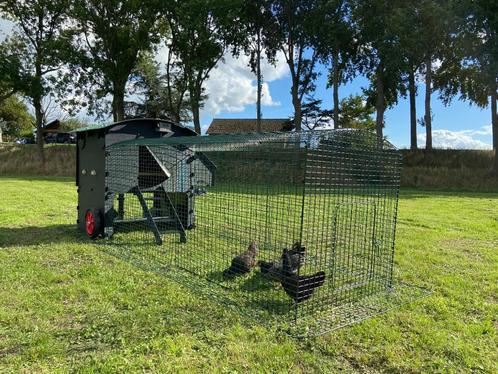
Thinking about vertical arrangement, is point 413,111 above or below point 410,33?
below

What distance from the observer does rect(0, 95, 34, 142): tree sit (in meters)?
45.6

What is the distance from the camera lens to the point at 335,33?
2194 centimetres

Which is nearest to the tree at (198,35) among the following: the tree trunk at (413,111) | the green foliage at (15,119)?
the tree trunk at (413,111)

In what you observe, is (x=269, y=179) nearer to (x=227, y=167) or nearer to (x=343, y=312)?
(x=227, y=167)

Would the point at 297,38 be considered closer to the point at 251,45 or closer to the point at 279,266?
the point at 251,45

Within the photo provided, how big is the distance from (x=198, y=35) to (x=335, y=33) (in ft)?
26.3

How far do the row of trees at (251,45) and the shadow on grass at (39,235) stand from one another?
17817 millimetres

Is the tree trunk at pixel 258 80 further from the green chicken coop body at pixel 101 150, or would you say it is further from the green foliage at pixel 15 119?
the green foliage at pixel 15 119

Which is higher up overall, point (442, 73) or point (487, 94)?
point (442, 73)

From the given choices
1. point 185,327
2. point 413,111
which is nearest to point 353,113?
point 413,111

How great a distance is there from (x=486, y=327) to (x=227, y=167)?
12.5ft

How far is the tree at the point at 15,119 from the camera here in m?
45.6

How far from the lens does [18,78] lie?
2191 cm

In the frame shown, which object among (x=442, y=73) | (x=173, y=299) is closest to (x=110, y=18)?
(x=442, y=73)
